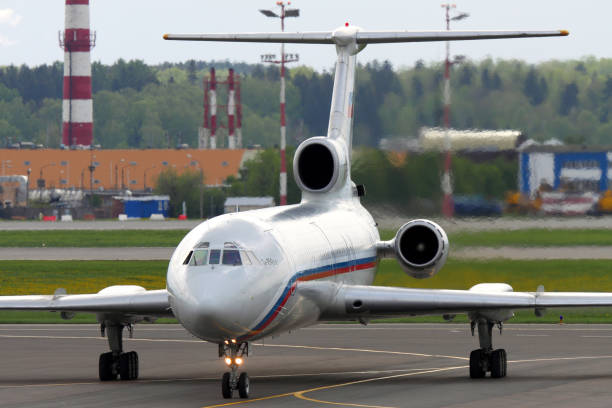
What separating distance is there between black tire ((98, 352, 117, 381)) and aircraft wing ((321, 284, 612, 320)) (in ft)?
15.0

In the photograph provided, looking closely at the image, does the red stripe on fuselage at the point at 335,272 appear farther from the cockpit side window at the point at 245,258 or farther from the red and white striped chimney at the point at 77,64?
the red and white striped chimney at the point at 77,64

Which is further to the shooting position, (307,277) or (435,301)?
(435,301)

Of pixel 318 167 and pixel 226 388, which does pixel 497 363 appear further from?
pixel 318 167

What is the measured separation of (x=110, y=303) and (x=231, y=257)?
414 centimetres

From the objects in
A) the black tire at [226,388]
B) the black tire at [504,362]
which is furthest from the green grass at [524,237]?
the black tire at [226,388]

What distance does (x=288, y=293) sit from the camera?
996 inches

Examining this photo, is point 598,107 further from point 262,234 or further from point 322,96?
point 262,234

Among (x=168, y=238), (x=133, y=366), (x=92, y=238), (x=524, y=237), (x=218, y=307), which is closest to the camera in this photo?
(x=218, y=307)

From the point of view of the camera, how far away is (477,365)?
28.1 m

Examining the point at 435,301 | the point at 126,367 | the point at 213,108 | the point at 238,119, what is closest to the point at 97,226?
the point at 238,119

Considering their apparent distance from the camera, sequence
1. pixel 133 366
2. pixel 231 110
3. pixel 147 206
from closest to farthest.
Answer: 1. pixel 133 366
2. pixel 147 206
3. pixel 231 110

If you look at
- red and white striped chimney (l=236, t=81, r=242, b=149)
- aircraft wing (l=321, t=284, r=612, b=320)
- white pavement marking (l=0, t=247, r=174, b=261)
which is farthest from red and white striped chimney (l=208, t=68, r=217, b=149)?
aircraft wing (l=321, t=284, r=612, b=320)

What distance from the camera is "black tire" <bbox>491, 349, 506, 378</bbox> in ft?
92.2

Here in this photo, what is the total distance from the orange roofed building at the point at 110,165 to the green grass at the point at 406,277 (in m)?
90.1
